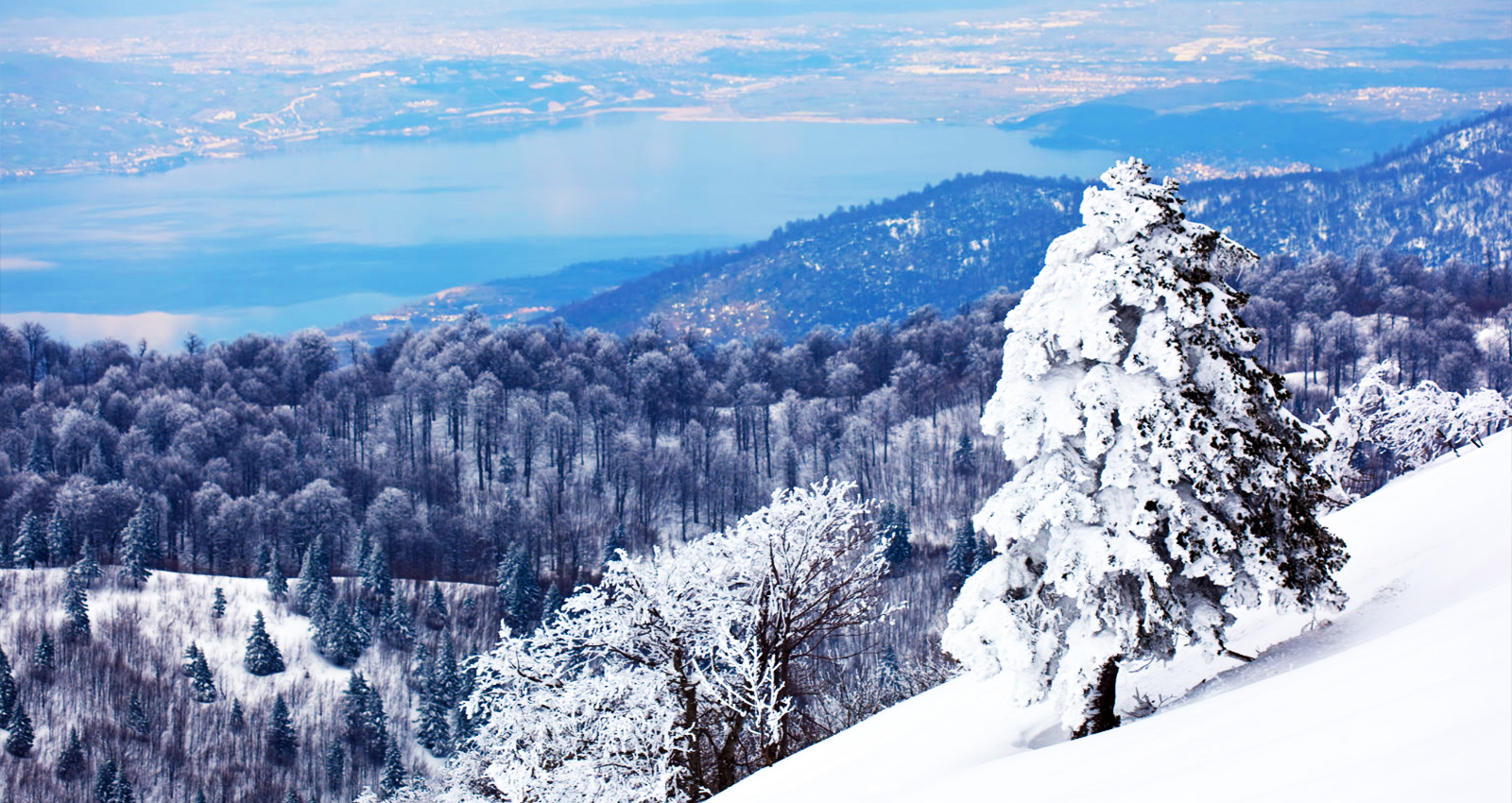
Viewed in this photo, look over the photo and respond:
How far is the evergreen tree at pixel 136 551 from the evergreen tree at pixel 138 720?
15.9 m

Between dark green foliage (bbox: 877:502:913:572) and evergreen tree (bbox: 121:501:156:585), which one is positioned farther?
dark green foliage (bbox: 877:502:913:572)

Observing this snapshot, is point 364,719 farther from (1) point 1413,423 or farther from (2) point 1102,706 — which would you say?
(2) point 1102,706

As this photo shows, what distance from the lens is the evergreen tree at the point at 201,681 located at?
246 ft

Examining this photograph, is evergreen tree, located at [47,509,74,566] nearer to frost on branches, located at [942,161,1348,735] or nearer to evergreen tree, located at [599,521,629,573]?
evergreen tree, located at [599,521,629,573]

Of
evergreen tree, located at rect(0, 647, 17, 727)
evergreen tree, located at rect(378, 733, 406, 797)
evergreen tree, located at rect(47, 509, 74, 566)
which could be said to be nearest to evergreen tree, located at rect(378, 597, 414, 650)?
evergreen tree, located at rect(378, 733, 406, 797)

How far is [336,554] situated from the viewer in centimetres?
10019

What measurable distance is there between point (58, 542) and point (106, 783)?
31772 millimetres

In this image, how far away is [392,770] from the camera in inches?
2643

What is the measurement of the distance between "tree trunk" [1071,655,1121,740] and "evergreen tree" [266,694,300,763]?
67.8 m

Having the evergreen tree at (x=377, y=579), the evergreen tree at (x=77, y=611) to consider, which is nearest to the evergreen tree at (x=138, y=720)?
the evergreen tree at (x=77, y=611)

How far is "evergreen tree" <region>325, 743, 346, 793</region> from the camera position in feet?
235

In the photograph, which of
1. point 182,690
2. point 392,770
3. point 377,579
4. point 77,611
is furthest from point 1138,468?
point 377,579

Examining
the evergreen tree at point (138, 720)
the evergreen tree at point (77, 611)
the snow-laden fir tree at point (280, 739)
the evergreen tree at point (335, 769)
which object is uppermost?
the evergreen tree at point (77, 611)

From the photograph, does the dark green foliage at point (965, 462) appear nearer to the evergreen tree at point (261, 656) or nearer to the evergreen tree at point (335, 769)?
the evergreen tree at point (335, 769)
